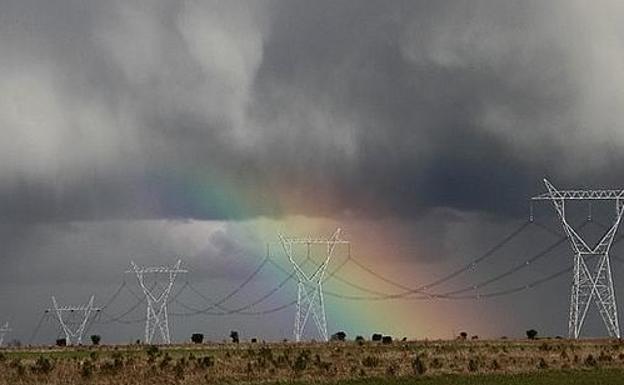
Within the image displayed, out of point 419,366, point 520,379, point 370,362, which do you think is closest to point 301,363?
point 370,362

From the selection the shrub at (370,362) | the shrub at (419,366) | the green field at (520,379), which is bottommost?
the green field at (520,379)

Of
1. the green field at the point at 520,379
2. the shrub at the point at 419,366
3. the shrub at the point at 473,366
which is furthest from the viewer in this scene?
the shrub at the point at 473,366

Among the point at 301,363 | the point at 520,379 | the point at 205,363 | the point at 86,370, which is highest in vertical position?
the point at 205,363

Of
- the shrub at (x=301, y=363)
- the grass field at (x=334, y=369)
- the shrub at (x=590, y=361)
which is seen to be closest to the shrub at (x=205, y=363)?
the grass field at (x=334, y=369)

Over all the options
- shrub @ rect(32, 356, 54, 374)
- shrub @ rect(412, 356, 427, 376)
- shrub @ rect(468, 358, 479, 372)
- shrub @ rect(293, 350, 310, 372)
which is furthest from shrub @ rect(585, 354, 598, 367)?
shrub @ rect(32, 356, 54, 374)

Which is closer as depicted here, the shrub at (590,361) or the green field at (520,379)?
the green field at (520,379)

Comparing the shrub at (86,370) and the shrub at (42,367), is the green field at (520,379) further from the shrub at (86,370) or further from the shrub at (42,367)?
the shrub at (42,367)

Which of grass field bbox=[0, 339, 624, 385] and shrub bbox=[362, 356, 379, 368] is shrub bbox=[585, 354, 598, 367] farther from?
shrub bbox=[362, 356, 379, 368]

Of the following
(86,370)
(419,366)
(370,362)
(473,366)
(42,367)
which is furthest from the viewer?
Answer: (370,362)

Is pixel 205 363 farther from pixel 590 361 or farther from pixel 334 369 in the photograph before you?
pixel 590 361

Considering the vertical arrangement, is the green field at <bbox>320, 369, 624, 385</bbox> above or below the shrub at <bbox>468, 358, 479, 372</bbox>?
below

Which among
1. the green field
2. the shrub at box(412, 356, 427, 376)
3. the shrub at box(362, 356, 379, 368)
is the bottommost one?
the green field

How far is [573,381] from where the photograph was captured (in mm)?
91375

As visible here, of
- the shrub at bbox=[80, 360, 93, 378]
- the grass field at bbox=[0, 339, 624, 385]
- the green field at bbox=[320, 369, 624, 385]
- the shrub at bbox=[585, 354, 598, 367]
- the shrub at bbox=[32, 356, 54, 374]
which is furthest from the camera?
the shrub at bbox=[585, 354, 598, 367]
